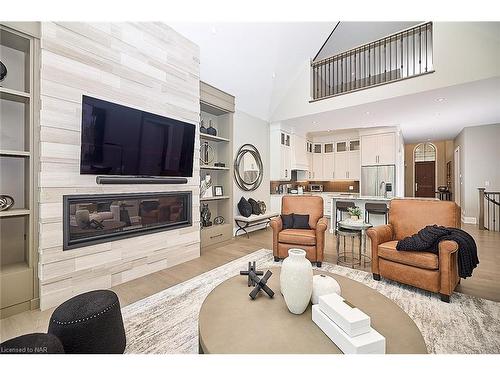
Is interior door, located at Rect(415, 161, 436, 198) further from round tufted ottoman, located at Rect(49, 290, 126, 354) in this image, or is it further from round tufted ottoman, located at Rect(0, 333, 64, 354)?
round tufted ottoman, located at Rect(0, 333, 64, 354)

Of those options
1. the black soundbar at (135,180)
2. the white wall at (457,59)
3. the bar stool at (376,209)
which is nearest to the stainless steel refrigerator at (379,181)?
the bar stool at (376,209)

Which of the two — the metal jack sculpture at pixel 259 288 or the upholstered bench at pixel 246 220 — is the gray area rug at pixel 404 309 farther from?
the upholstered bench at pixel 246 220

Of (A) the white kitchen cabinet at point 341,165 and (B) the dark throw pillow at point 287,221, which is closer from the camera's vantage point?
(B) the dark throw pillow at point 287,221

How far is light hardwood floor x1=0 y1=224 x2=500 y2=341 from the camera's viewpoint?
2033mm

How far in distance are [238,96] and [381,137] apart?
4.48 meters

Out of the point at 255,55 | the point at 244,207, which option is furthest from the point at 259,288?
the point at 255,55

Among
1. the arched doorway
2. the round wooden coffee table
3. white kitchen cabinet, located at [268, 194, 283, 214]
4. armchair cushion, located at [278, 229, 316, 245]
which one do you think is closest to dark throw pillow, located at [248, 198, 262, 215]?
white kitchen cabinet, located at [268, 194, 283, 214]

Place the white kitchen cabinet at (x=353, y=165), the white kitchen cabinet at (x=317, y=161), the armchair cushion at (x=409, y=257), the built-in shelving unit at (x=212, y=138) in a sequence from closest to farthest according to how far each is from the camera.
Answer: the armchair cushion at (x=409, y=257) → the built-in shelving unit at (x=212, y=138) → the white kitchen cabinet at (x=353, y=165) → the white kitchen cabinet at (x=317, y=161)

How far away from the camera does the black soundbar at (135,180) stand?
2.61 m

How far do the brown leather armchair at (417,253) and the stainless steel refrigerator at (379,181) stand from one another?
4062 millimetres

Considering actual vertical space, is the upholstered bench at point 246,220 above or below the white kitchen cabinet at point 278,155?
below

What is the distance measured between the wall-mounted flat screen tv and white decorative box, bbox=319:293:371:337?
8.38 feet

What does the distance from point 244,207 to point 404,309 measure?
348cm
